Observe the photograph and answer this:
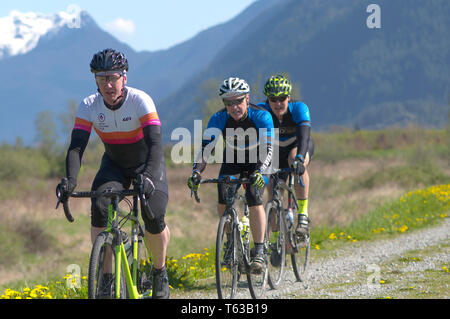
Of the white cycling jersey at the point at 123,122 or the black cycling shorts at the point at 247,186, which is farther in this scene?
the black cycling shorts at the point at 247,186

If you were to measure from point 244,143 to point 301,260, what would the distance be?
9.46 ft

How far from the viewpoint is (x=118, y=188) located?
16.1 ft

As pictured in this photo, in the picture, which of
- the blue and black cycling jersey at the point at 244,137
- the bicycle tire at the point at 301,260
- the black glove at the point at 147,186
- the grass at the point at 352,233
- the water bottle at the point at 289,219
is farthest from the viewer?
the bicycle tire at the point at 301,260

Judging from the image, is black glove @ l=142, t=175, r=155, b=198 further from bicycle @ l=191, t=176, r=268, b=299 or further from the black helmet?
bicycle @ l=191, t=176, r=268, b=299

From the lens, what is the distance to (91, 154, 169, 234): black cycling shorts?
4.80m

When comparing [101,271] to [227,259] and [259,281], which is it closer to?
[227,259]

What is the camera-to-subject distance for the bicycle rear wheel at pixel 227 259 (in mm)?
5883

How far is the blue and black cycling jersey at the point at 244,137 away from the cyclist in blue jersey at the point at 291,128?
30.7 inches

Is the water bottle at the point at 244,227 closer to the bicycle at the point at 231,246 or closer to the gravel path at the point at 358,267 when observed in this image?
the bicycle at the point at 231,246

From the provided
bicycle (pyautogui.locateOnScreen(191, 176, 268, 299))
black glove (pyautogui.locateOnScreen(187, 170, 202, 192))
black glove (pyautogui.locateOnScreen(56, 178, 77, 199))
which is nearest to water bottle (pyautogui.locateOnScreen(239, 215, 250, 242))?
bicycle (pyautogui.locateOnScreen(191, 176, 268, 299))

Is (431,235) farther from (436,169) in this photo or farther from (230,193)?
(436,169)

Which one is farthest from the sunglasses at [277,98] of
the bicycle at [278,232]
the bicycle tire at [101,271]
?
the bicycle tire at [101,271]
